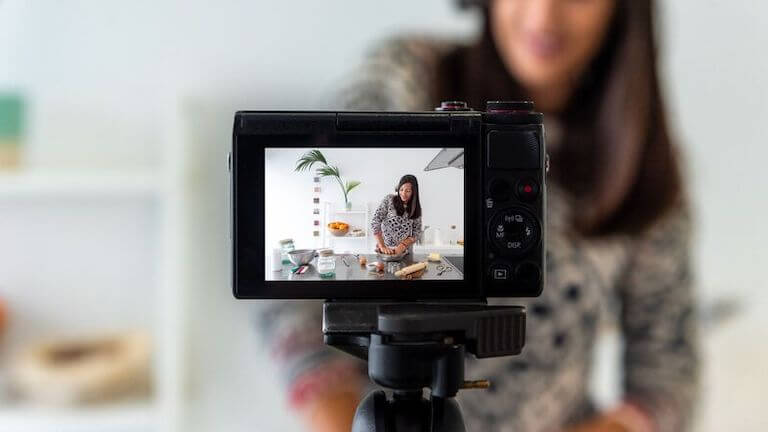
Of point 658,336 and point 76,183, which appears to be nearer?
point 76,183

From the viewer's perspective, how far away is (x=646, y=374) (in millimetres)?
1388

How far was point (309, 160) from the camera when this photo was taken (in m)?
0.55

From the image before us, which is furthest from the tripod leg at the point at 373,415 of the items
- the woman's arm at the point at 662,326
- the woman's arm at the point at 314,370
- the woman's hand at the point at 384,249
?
the woman's arm at the point at 662,326

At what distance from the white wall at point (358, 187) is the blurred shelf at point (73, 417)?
922 millimetres

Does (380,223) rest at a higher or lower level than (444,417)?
higher

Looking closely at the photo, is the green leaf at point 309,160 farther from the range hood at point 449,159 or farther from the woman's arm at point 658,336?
the woman's arm at point 658,336

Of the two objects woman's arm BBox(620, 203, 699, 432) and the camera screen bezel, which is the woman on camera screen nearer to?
the camera screen bezel

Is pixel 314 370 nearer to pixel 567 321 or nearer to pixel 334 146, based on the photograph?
pixel 567 321

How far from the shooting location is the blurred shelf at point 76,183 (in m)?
1.29

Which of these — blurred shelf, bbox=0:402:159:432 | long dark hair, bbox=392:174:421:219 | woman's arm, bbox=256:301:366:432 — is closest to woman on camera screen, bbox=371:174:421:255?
long dark hair, bbox=392:174:421:219

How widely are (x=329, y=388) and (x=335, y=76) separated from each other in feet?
1.96

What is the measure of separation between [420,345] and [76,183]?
96 centimetres

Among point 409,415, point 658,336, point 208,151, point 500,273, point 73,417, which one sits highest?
point 208,151

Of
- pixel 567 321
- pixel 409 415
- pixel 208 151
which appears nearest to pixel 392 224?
pixel 409 415
